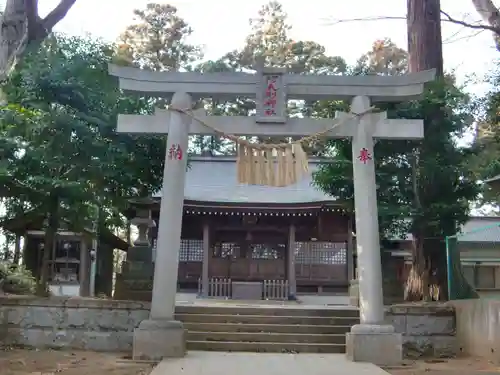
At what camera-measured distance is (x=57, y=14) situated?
9844mm

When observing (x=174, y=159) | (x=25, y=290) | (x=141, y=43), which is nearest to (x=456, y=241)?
(x=174, y=159)

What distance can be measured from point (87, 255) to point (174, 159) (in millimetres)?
10627

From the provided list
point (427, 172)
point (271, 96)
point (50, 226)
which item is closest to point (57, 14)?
point (50, 226)

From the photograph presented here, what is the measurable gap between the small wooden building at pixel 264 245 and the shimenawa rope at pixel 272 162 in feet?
31.4

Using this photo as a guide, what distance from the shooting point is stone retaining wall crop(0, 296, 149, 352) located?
9.50 m

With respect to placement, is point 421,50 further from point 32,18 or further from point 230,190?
point 230,190

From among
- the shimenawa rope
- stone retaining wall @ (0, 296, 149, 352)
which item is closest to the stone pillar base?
the shimenawa rope

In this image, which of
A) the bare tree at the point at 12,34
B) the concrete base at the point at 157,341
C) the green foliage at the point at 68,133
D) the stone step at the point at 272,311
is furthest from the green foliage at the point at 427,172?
the bare tree at the point at 12,34

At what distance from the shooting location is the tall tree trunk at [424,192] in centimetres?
1139

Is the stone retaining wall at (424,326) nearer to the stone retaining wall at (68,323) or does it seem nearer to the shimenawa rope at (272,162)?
the shimenawa rope at (272,162)

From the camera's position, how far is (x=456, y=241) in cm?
1039

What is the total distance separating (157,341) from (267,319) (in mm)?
2809

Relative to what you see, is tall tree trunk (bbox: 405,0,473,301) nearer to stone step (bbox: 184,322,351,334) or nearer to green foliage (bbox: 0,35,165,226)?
stone step (bbox: 184,322,351,334)

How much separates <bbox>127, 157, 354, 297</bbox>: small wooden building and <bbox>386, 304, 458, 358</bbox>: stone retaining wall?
29.0 feet
